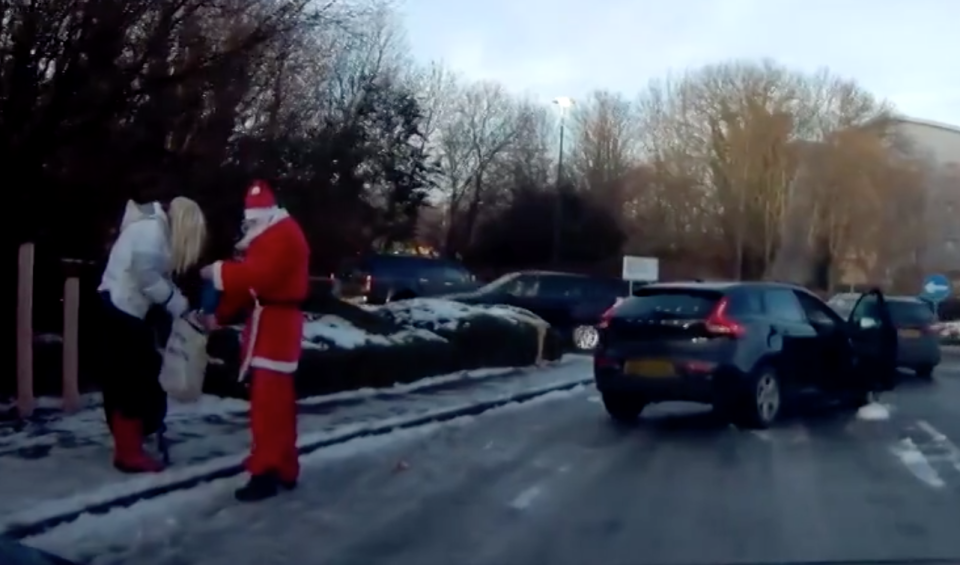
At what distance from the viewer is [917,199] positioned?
54.6 meters

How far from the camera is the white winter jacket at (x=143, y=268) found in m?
10.1

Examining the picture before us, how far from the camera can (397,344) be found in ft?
61.1

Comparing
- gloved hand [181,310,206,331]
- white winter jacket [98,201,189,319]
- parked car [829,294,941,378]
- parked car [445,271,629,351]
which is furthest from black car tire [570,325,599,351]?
white winter jacket [98,201,189,319]

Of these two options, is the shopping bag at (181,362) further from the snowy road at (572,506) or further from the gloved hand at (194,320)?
the snowy road at (572,506)

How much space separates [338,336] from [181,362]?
282 inches

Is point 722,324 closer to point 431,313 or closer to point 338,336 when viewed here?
point 338,336

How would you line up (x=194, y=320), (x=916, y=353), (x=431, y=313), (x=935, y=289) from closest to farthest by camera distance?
(x=194, y=320)
(x=431, y=313)
(x=916, y=353)
(x=935, y=289)

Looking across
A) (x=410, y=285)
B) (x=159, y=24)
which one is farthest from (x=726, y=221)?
(x=159, y=24)

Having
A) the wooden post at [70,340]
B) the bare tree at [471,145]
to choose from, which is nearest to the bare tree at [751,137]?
the bare tree at [471,145]

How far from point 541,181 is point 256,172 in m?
42.1

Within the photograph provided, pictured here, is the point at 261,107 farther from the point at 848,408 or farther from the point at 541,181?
the point at 541,181

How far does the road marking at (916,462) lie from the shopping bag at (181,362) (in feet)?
17.9

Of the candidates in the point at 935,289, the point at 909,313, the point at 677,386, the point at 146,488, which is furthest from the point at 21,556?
the point at 935,289

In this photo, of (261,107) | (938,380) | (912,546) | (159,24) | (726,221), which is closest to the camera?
(912,546)
